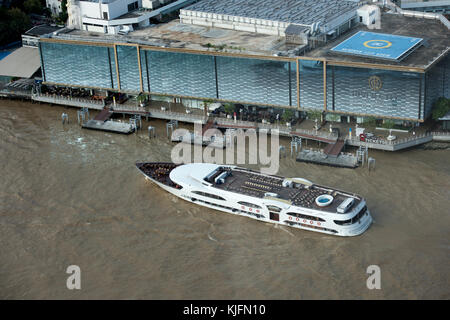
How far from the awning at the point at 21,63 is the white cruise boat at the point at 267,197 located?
34.8 m

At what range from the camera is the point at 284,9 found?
10662cm

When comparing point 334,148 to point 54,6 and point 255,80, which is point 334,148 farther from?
point 54,6

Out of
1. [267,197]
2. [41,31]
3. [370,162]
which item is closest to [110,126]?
[41,31]

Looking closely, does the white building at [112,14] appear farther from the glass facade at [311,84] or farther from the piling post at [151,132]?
the glass facade at [311,84]

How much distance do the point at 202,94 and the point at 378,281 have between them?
39979 millimetres

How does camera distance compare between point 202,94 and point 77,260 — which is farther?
point 202,94

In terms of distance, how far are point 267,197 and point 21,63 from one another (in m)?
52.2

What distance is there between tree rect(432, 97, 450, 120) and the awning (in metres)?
53.3

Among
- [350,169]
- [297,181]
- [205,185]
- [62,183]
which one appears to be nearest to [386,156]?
[350,169]

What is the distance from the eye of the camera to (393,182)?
83500mm

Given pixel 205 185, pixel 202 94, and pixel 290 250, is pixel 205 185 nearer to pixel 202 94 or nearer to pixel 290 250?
pixel 290 250

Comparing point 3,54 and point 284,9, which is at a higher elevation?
point 284,9

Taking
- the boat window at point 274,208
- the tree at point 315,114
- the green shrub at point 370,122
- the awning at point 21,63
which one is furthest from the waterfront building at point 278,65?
the boat window at point 274,208

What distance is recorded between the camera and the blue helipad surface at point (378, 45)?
9262cm
